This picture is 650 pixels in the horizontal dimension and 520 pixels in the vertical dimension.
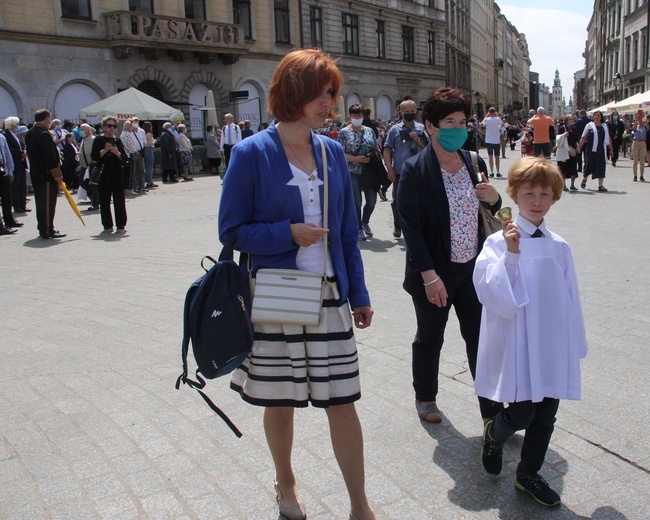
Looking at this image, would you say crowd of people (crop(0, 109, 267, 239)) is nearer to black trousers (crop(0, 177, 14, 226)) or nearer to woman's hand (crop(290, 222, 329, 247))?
black trousers (crop(0, 177, 14, 226))

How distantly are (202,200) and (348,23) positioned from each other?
2814 cm

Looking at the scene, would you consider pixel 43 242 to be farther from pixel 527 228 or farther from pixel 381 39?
pixel 381 39

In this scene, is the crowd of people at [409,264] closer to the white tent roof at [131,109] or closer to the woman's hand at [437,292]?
the woman's hand at [437,292]

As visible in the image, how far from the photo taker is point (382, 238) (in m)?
9.38

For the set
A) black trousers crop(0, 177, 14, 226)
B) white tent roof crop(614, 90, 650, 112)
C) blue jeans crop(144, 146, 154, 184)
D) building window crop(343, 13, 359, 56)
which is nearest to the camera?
black trousers crop(0, 177, 14, 226)

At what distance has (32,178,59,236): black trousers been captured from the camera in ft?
33.8

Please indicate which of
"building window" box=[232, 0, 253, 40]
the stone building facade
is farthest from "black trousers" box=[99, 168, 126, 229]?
"building window" box=[232, 0, 253, 40]

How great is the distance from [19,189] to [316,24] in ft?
89.7

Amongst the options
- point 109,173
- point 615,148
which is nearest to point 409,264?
point 109,173

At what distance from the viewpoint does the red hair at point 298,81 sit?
7.92 ft

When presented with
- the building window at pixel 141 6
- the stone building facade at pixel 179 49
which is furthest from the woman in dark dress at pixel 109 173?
the building window at pixel 141 6

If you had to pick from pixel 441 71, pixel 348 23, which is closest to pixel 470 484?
pixel 348 23

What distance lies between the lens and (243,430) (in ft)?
11.6

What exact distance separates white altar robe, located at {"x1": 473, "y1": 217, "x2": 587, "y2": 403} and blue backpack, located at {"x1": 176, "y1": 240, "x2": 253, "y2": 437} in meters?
1.01
